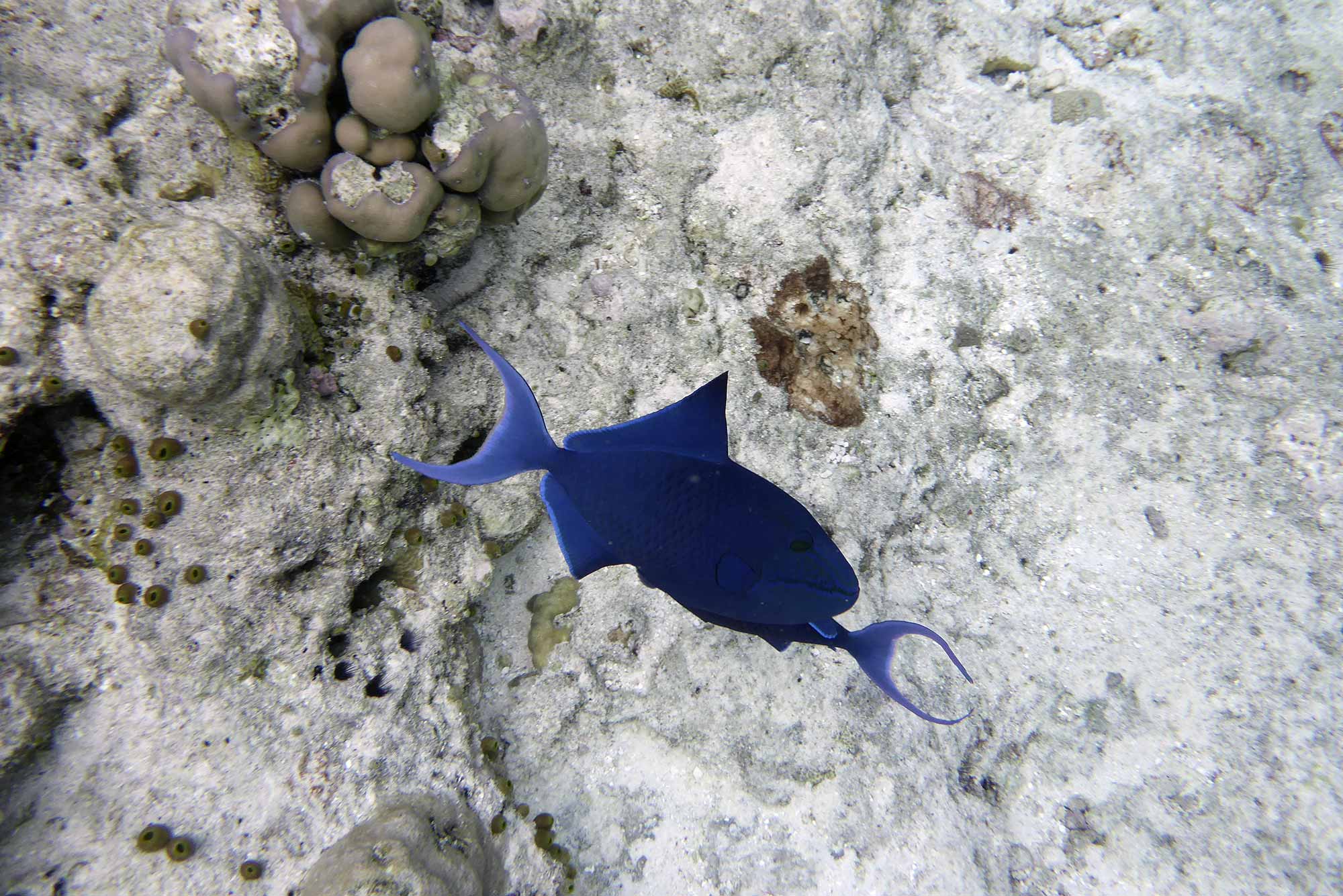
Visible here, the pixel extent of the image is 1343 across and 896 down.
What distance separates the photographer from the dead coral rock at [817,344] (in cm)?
261

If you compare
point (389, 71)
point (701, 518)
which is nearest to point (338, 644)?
point (701, 518)

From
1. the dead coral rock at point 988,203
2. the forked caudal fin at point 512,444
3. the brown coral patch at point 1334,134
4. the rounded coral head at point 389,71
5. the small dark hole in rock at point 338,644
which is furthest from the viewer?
the brown coral patch at point 1334,134

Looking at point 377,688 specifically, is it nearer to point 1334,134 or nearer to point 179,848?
point 179,848

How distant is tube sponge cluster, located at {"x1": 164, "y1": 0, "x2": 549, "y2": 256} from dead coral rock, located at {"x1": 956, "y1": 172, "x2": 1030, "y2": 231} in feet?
6.89

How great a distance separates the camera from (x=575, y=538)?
170 cm

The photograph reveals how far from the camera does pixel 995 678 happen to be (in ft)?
9.02

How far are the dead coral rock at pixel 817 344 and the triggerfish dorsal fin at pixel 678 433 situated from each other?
3.26 ft

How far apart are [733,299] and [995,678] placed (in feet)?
6.82

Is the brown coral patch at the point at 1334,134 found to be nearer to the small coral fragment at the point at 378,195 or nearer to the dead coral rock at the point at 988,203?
the dead coral rock at the point at 988,203

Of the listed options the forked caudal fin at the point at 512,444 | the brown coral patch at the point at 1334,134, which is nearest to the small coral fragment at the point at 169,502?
the forked caudal fin at the point at 512,444

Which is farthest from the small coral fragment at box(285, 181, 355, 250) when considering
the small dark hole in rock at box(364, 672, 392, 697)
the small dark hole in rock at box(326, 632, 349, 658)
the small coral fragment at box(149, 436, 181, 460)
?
the small dark hole in rock at box(364, 672, 392, 697)

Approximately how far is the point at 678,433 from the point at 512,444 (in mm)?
453

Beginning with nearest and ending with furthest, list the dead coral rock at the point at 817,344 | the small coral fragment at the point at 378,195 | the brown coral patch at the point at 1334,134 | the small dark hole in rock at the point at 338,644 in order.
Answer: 1. the small coral fragment at the point at 378,195
2. the small dark hole in rock at the point at 338,644
3. the dead coral rock at the point at 817,344
4. the brown coral patch at the point at 1334,134

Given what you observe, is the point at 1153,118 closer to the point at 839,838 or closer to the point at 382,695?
the point at 839,838
